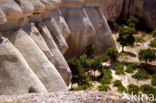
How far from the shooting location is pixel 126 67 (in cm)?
1811

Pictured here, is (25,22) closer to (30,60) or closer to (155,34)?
(30,60)

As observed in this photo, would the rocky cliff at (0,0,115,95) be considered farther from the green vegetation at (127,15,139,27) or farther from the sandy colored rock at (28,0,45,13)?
the green vegetation at (127,15,139,27)

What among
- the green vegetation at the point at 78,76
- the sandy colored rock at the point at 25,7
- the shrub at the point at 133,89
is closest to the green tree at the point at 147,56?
the shrub at the point at 133,89

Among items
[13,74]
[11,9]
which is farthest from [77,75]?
[11,9]

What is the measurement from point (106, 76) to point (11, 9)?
9.28 metres

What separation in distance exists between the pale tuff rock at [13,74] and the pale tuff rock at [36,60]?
2.73ft

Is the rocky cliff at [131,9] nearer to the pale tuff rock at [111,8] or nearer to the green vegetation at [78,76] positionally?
the pale tuff rock at [111,8]

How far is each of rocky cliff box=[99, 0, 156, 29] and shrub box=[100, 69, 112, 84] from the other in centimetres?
1564

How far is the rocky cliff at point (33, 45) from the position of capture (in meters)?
7.72

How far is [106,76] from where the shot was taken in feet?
51.0

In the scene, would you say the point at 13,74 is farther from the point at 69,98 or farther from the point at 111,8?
the point at 111,8

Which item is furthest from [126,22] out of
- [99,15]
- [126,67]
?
[126,67]

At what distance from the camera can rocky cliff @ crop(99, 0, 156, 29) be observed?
101 ft

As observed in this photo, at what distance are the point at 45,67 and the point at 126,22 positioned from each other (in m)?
25.8
